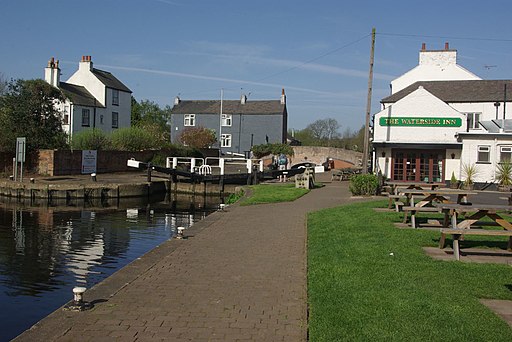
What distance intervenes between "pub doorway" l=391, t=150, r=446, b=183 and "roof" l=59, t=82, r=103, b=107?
33597 mm

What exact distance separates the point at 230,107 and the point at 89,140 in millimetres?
33552

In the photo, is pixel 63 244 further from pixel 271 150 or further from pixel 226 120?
pixel 226 120

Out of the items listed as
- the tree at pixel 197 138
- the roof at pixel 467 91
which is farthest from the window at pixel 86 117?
the roof at pixel 467 91

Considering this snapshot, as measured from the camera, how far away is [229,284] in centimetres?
845

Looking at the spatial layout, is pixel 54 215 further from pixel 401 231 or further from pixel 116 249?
pixel 401 231

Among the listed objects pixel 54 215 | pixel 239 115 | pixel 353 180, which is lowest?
pixel 54 215

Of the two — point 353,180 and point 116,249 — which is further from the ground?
point 353,180

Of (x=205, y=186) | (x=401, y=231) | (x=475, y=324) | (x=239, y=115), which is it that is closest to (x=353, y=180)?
(x=401, y=231)

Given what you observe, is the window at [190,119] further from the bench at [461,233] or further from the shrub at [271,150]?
the bench at [461,233]

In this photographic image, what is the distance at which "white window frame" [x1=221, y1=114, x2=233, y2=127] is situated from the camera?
7200cm

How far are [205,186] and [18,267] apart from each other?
25022mm

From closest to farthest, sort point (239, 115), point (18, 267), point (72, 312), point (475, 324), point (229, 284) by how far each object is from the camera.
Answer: point (475, 324) < point (72, 312) < point (229, 284) < point (18, 267) < point (239, 115)

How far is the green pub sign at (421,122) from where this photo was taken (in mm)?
33906

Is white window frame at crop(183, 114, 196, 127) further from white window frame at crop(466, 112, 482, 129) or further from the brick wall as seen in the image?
white window frame at crop(466, 112, 482, 129)
